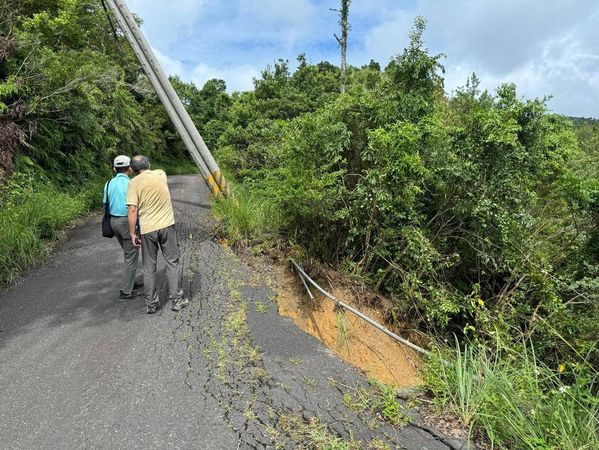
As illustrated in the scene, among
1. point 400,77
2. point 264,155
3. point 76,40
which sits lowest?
point 264,155

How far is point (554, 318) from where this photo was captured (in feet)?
18.0

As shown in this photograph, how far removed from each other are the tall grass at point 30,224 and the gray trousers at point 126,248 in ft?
6.79

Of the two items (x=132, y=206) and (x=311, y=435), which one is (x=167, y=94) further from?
(x=311, y=435)

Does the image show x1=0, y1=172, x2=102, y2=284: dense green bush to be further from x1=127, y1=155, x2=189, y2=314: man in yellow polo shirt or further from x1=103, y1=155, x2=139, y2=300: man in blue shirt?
x1=127, y1=155, x2=189, y2=314: man in yellow polo shirt

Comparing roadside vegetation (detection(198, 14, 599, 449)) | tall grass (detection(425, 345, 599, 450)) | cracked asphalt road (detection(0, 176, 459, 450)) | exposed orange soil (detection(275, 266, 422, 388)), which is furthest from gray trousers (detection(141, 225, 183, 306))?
tall grass (detection(425, 345, 599, 450))

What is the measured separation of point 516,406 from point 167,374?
3.02m

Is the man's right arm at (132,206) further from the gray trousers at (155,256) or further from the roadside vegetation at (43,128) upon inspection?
the roadside vegetation at (43,128)

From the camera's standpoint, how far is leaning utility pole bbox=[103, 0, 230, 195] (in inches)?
333

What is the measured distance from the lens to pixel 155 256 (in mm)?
4766

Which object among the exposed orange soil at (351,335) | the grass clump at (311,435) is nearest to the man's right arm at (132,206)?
the exposed orange soil at (351,335)

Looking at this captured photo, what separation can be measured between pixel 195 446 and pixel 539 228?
652cm

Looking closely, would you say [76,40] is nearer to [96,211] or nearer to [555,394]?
[96,211]

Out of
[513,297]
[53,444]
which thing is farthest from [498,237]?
[53,444]

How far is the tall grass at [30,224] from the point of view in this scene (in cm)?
598
